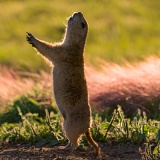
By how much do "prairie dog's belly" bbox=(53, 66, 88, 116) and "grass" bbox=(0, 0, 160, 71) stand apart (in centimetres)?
736

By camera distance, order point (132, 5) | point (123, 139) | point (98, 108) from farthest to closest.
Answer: point (132, 5), point (98, 108), point (123, 139)

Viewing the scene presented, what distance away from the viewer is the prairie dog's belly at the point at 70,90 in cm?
618

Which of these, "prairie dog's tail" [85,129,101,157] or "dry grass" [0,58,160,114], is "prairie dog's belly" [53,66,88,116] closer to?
"prairie dog's tail" [85,129,101,157]

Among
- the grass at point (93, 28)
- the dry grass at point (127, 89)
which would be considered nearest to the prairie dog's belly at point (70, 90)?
the dry grass at point (127, 89)

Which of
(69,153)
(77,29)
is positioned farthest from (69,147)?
(77,29)

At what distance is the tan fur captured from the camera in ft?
20.2

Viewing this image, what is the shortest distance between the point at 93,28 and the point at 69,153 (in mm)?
12751

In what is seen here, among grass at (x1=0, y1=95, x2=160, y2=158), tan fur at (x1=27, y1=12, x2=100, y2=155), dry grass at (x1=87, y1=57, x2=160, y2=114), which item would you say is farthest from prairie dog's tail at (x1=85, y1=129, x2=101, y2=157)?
dry grass at (x1=87, y1=57, x2=160, y2=114)

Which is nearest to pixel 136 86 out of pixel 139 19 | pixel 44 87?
pixel 44 87

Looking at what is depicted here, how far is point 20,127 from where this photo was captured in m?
7.59

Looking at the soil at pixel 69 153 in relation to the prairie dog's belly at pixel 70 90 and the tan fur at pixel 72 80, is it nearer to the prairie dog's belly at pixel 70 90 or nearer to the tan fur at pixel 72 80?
the tan fur at pixel 72 80

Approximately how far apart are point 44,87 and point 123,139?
283 cm

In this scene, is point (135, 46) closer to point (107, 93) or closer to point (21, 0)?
point (21, 0)

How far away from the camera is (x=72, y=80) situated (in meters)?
6.19
